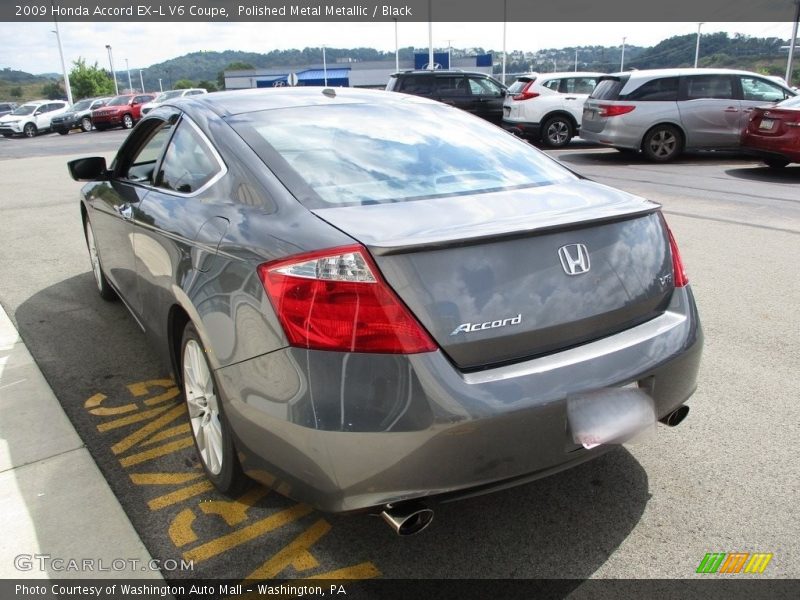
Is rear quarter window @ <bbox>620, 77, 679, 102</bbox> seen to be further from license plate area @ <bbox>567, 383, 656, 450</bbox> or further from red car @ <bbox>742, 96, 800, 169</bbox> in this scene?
license plate area @ <bbox>567, 383, 656, 450</bbox>

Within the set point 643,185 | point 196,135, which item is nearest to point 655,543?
point 196,135

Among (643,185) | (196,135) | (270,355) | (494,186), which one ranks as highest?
(196,135)

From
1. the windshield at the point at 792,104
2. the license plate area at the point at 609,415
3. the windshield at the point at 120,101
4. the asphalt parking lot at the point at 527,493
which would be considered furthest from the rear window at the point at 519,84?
the windshield at the point at 120,101

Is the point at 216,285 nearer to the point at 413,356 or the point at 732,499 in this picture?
the point at 413,356

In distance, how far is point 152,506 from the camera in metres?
2.72

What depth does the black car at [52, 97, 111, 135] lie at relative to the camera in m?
34.0

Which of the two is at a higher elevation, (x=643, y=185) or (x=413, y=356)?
(x=413, y=356)

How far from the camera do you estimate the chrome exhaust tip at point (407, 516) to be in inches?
80.0

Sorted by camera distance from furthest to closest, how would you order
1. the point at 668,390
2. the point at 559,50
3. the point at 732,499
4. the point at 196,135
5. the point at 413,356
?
the point at 559,50 → the point at 196,135 → the point at 732,499 → the point at 668,390 → the point at 413,356

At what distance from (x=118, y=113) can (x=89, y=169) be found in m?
32.0

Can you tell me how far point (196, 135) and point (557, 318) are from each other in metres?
1.86

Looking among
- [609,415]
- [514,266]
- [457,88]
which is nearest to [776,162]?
[457,88]

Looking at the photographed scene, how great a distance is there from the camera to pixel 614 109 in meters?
12.8

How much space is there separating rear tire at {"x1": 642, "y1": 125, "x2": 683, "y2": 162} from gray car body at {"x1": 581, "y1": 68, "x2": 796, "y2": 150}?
0.09 m
